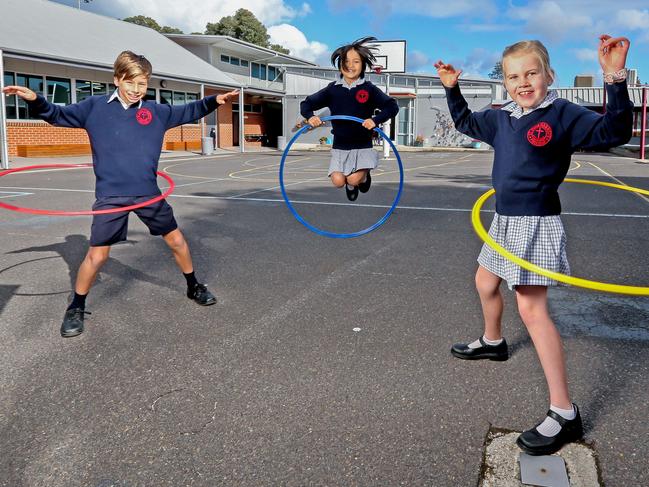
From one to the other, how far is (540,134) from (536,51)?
1.37 ft

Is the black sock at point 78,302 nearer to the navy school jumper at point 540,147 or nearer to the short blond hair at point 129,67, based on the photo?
the short blond hair at point 129,67

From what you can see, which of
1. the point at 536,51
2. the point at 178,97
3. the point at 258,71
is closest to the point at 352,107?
the point at 536,51

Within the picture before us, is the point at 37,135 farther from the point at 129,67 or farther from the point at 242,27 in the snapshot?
the point at 242,27

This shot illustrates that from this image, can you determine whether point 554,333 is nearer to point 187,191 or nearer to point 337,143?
point 337,143

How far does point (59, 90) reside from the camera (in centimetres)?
2716

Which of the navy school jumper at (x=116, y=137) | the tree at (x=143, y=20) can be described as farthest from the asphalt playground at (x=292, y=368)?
the tree at (x=143, y=20)

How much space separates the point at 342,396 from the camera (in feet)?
11.7

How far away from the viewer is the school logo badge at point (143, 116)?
187 inches

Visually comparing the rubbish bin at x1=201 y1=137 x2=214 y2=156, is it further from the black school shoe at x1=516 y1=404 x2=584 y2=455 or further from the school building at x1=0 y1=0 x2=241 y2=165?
the black school shoe at x1=516 y1=404 x2=584 y2=455

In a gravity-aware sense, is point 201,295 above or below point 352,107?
below

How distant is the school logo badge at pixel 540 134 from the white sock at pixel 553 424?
1.34 metres

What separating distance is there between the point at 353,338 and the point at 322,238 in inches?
159

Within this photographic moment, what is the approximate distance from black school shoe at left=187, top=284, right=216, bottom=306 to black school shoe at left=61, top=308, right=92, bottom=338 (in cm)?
97

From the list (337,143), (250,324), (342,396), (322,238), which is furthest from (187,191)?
(342,396)
